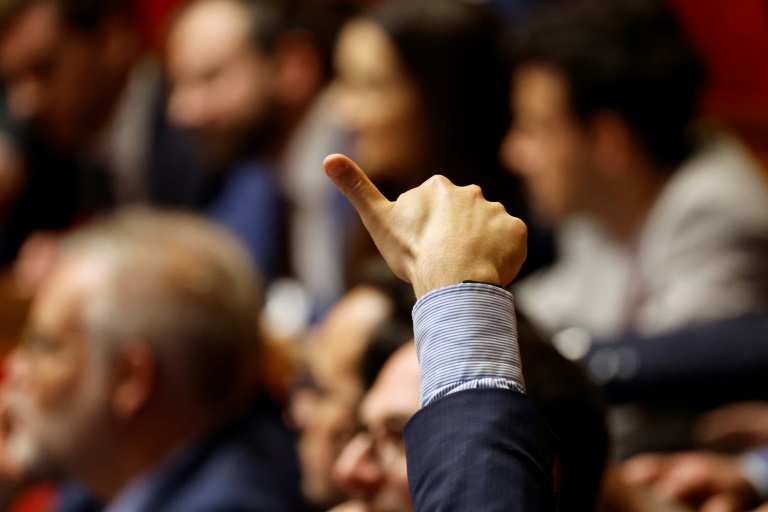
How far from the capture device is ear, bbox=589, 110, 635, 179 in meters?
1.77

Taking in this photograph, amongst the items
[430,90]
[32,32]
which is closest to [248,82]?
[32,32]

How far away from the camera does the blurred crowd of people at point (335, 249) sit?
1211 millimetres

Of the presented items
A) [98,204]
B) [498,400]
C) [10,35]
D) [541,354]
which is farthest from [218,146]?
[498,400]

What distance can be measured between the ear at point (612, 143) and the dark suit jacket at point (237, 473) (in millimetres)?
682

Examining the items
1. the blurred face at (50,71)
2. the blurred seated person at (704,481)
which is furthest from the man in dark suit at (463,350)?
the blurred face at (50,71)

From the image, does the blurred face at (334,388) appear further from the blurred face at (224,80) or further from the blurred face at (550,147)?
the blurred face at (224,80)

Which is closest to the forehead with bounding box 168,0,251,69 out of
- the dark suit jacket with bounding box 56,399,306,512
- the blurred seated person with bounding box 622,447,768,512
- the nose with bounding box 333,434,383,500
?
the dark suit jacket with bounding box 56,399,306,512

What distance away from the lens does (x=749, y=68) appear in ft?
7.68

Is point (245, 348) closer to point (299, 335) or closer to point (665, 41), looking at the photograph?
point (299, 335)

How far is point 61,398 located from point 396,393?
56 cm

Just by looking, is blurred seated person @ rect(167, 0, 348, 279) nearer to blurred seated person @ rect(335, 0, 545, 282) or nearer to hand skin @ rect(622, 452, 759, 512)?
blurred seated person @ rect(335, 0, 545, 282)

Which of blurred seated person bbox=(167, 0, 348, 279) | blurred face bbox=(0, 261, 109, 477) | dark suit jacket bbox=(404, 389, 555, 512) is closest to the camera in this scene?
dark suit jacket bbox=(404, 389, 555, 512)

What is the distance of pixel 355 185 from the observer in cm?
62

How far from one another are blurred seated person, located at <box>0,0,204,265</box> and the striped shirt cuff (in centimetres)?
212
